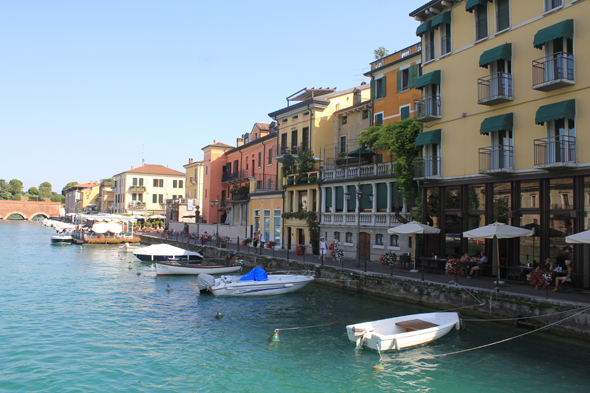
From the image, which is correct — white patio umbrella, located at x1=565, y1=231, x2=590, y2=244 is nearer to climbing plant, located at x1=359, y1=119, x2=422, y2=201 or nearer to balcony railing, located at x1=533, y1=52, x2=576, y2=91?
balcony railing, located at x1=533, y1=52, x2=576, y2=91

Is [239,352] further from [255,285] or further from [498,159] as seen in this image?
[498,159]

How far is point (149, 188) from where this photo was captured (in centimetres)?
9644

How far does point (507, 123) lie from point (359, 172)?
1231cm

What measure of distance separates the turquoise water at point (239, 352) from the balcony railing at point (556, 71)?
9.72 meters

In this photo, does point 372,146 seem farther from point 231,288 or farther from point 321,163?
point 231,288

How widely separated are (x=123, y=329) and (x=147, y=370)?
466cm

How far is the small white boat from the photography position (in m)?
13.6

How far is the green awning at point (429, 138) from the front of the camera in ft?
77.1

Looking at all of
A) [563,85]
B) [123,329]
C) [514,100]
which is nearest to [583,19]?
[563,85]

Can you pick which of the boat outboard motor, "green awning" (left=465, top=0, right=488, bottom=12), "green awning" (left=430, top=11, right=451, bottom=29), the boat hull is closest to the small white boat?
the boat hull

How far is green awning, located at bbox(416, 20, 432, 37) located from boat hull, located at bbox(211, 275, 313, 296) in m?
15.1

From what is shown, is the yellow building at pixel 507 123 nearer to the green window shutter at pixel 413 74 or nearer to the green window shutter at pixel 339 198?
the green window shutter at pixel 413 74

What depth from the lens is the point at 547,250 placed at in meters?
18.1

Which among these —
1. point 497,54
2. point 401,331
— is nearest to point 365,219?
point 497,54
